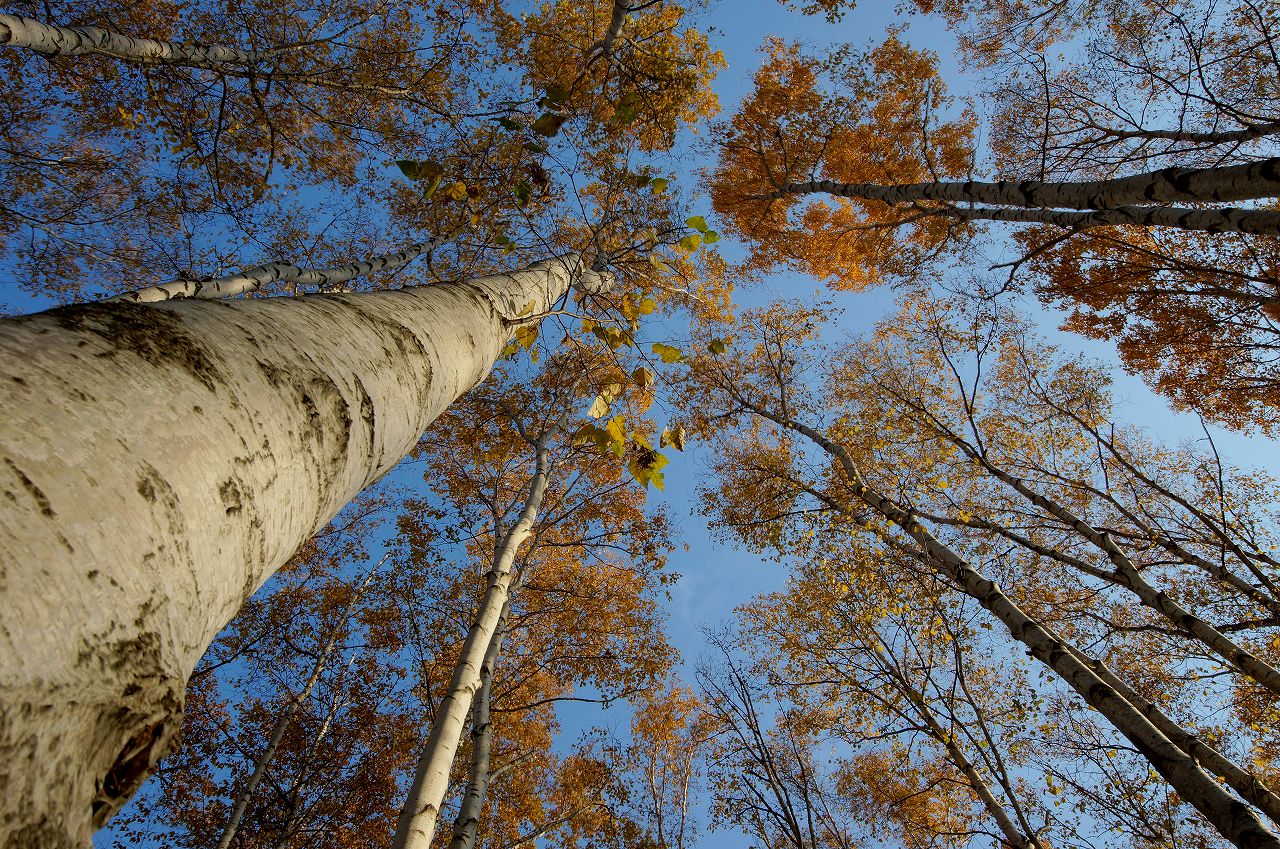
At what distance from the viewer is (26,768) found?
338mm

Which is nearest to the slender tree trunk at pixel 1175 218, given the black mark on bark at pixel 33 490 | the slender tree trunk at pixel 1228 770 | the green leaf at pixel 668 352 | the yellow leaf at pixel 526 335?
the slender tree trunk at pixel 1228 770

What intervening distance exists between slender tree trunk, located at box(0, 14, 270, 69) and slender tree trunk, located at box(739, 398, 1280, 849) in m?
8.62

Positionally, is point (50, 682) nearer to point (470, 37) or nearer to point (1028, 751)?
point (470, 37)

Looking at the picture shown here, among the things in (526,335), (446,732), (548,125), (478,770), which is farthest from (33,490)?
(478,770)

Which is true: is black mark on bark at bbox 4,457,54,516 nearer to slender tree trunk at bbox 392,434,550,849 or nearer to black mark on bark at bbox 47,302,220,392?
black mark on bark at bbox 47,302,220,392

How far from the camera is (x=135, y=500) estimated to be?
1.64ft

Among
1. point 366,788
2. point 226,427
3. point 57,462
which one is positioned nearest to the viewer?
point 57,462

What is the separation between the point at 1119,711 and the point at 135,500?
480 cm

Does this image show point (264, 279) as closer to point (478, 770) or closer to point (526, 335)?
point (526, 335)

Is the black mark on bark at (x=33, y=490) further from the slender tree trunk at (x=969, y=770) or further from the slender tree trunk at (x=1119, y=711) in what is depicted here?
the slender tree trunk at (x=969, y=770)

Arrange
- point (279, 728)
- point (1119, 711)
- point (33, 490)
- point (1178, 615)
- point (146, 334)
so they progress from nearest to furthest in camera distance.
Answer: point (33, 490) < point (146, 334) < point (1119, 711) < point (1178, 615) < point (279, 728)

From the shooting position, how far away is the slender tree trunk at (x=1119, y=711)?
8.65 feet

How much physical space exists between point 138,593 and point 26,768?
0.17m

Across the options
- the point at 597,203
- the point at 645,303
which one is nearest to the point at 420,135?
the point at 597,203
